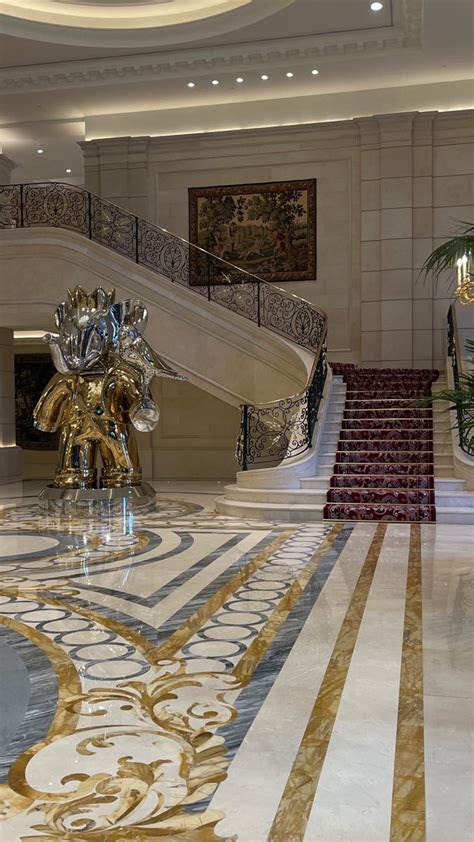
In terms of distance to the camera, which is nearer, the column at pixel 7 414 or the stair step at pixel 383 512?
the stair step at pixel 383 512

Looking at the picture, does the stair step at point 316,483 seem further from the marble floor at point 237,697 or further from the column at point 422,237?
the column at point 422,237

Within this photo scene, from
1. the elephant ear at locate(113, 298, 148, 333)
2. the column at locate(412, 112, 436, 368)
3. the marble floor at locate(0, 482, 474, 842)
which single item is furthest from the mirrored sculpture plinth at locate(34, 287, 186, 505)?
the column at locate(412, 112, 436, 368)

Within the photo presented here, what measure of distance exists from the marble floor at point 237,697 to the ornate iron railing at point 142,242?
5.85 meters

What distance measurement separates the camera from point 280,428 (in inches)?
338

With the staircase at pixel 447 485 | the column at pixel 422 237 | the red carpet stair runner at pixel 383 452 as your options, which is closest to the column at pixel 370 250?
the column at pixel 422 237

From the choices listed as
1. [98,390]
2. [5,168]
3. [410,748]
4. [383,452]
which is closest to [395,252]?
[383,452]

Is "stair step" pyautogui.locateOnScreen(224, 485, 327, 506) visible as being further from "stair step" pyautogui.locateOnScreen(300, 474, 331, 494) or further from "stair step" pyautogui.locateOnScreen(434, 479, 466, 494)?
"stair step" pyautogui.locateOnScreen(434, 479, 466, 494)

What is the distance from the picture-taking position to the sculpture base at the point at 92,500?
Answer: 7.42 meters

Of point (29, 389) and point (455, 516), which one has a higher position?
point (29, 389)

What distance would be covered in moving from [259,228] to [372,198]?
6.24 ft

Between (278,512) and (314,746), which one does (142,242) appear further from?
(314,746)

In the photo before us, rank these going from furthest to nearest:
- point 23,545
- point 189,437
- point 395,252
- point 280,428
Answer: point 189,437
point 395,252
point 280,428
point 23,545

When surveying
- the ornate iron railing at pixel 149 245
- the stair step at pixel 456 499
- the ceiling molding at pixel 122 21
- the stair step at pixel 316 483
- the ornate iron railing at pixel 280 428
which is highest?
the ceiling molding at pixel 122 21

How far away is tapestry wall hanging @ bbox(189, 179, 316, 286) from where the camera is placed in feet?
42.0
